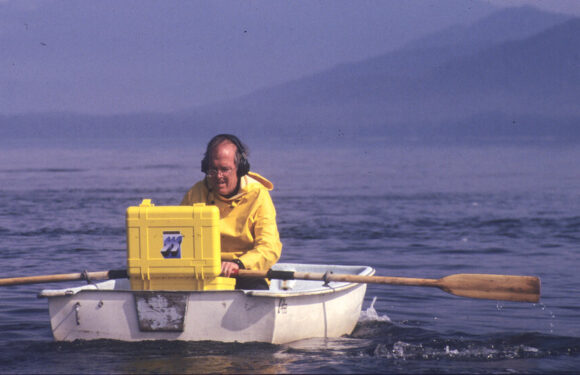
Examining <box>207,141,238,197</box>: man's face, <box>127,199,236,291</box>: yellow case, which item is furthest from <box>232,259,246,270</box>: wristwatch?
<box>207,141,238,197</box>: man's face

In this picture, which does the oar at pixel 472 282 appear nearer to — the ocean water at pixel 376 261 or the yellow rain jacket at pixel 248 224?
the yellow rain jacket at pixel 248 224

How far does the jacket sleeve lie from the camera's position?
7.16m

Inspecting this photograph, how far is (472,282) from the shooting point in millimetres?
7250

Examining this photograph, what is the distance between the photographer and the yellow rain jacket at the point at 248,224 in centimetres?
723

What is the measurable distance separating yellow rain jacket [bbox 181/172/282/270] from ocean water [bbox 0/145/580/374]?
0.78 meters

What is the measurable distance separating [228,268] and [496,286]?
2022 millimetres

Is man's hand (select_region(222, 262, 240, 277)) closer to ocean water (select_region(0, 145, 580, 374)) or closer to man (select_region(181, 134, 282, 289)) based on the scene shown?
man (select_region(181, 134, 282, 289))

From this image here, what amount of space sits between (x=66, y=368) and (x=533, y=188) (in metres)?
22.5

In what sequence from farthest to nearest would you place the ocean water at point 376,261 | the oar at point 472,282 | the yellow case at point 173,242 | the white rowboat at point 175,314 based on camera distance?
the oar at point 472,282 → the ocean water at point 376,261 → the white rowboat at point 175,314 → the yellow case at point 173,242

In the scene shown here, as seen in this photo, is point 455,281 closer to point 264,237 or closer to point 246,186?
point 264,237

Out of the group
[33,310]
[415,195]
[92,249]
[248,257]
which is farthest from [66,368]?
[415,195]

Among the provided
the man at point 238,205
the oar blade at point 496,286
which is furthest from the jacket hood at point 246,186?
the oar blade at point 496,286

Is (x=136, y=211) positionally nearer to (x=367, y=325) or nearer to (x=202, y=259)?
(x=202, y=259)

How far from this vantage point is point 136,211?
21.2 ft
